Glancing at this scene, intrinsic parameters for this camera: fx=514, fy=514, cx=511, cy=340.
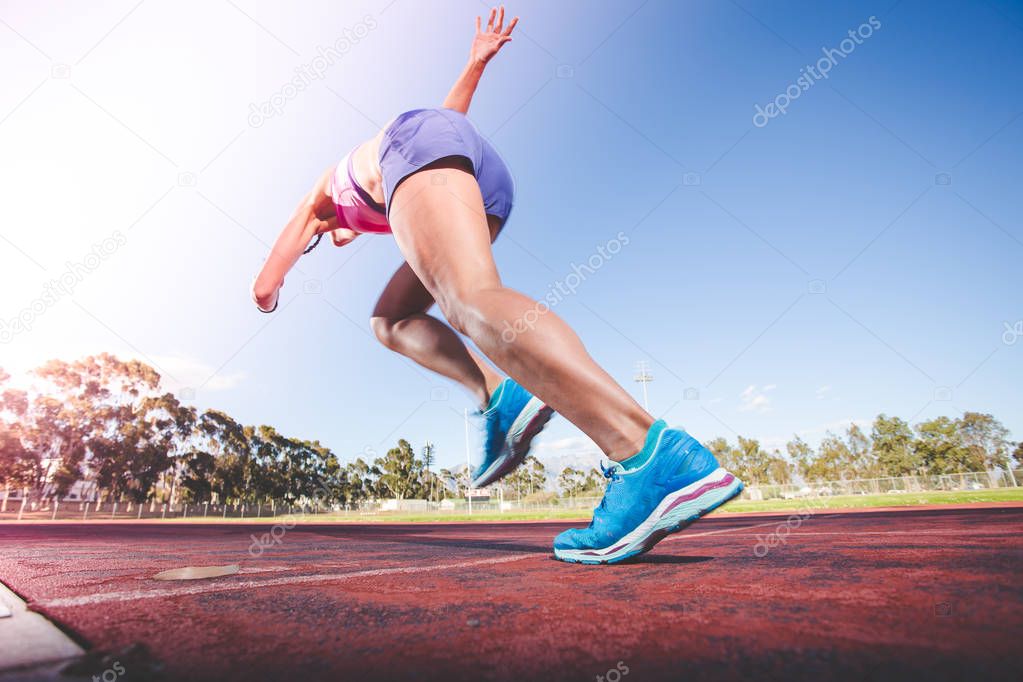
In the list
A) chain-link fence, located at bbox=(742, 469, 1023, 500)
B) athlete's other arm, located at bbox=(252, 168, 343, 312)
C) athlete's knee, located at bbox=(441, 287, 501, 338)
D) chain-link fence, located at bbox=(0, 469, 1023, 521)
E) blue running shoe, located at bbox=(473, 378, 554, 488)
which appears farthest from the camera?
chain-link fence, located at bbox=(742, 469, 1023, 500)

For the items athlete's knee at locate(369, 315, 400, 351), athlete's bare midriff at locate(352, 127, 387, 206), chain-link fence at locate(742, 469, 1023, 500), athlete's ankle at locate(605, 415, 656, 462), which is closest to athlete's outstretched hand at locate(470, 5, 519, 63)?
athlete's bare midriff at locate(352, 127, 387, 206)

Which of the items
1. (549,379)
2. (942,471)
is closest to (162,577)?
(549,379)

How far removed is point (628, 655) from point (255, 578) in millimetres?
1268

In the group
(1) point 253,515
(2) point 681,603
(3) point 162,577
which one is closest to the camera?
(2) point 681,603

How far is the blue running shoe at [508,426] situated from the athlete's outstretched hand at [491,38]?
1426 millimetres

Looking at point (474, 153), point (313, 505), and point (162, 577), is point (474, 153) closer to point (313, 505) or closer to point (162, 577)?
point (162, 577)

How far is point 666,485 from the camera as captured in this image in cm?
135

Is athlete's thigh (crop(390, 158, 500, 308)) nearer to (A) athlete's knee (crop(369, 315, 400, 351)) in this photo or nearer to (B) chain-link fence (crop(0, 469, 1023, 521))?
(A) athlete's knee (crop(369, 315, 400, 351))

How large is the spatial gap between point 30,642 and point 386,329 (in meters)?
1.82

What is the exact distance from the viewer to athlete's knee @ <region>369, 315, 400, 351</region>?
2477 millimetres

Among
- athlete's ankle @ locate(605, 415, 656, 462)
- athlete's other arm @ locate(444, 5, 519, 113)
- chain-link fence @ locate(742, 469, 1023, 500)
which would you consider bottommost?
chain-link fence @ locate(742, 469, 1023, 500)

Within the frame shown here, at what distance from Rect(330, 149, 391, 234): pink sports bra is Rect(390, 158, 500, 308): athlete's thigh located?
38cm

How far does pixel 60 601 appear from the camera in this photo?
1074 mm

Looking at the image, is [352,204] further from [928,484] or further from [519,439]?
[928,484]
